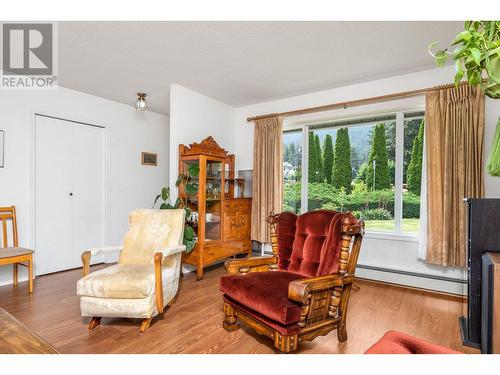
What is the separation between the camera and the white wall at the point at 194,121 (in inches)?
141

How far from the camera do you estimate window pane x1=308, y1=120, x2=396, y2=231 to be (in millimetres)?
3504

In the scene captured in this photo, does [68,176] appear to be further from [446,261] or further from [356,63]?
[446,261]

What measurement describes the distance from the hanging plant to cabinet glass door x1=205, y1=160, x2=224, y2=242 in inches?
120

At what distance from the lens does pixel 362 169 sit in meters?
3.67

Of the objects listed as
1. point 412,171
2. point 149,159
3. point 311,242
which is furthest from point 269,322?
point 149,159

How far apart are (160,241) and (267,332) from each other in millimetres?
1375

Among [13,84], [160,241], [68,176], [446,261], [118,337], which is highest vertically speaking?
[13,84]

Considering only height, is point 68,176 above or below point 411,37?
below

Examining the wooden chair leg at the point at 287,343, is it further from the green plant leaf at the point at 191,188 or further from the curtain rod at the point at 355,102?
the curtain rod at the point at 355,102

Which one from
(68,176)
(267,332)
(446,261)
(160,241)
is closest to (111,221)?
(68,176)

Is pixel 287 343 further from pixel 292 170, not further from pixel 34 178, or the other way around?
pixel 34 178

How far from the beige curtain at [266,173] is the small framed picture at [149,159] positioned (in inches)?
71.8

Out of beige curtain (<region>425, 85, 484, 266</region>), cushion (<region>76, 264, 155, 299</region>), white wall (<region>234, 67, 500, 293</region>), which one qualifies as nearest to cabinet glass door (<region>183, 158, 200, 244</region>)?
cushion (<region>76, 264, 155, 299</region>)

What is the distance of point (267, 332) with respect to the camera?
1.79 m
